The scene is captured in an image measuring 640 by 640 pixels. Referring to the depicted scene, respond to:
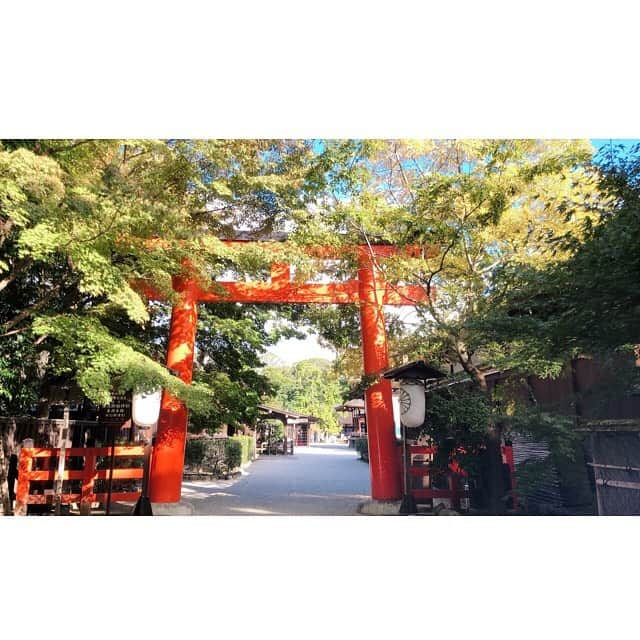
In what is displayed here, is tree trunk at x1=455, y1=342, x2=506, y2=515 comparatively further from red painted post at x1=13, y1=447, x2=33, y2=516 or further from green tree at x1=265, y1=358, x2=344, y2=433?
red painted post at x1=13, y1=447, x2=33, y2=516

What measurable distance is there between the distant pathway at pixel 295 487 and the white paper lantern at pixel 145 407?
2.54 ft

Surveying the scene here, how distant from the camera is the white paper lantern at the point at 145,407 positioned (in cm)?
352

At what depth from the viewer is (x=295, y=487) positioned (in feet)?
12.9

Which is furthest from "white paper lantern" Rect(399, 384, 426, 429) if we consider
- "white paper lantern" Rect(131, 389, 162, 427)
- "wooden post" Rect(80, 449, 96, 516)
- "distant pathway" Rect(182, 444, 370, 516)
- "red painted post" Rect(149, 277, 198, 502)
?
"wooden post" Rect(80, 449, 96, 516)

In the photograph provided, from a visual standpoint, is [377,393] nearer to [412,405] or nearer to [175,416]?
[412,405]

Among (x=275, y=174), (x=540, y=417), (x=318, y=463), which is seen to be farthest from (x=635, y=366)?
(x=275, y=174)

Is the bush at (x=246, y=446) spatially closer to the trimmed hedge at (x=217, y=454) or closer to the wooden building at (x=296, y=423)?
the trimmed hedge at (x=217, y=454)

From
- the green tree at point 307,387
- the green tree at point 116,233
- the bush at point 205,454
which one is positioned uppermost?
the green tree at point 116,233

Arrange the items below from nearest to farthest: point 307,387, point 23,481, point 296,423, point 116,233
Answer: point 116,233, point 23,481, point 307,387, point 296,423

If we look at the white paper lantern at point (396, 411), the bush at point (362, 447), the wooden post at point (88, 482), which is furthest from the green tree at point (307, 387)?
the wooden post at point (88, 482)

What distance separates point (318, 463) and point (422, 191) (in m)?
2.44

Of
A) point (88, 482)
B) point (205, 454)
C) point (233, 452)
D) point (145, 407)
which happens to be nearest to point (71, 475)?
point (88, 482)

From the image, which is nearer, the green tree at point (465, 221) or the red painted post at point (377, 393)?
the green tree at point (465, 221)

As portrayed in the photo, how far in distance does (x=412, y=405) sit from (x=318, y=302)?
1.21m
